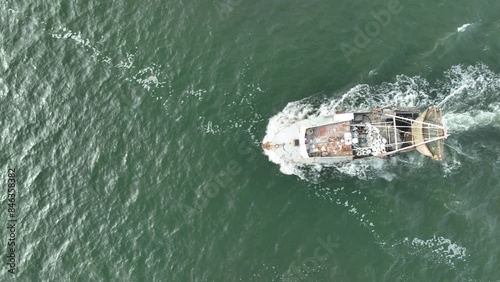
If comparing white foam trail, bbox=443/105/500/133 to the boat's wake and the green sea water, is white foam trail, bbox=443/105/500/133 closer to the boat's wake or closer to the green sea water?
the boat's wake

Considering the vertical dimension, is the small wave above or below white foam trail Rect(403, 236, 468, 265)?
above

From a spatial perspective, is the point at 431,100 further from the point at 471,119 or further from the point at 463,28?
the point at 463,28

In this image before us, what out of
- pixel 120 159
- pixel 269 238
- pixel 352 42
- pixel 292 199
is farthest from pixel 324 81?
→ pixel 120 159

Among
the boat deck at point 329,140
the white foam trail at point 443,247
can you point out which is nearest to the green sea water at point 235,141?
the white foam trail at point 443,247

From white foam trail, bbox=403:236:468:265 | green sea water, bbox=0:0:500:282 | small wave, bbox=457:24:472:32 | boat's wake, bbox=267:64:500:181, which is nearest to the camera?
white foam trail, bbox=403:236:468:265

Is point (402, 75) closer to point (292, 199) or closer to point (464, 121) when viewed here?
Result: point (464, 121)

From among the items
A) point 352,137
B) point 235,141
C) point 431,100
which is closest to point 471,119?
point 431,100

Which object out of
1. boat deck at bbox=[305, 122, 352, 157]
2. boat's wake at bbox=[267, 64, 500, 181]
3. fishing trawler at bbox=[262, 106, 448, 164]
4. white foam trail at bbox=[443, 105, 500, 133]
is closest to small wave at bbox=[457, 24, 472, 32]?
boat's wake at bbox=[267, 64, 500, 181]
